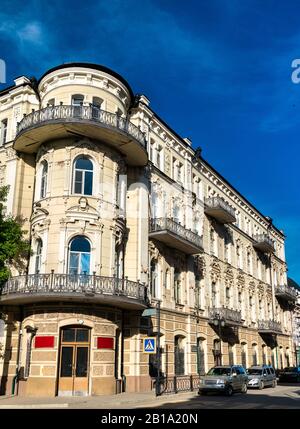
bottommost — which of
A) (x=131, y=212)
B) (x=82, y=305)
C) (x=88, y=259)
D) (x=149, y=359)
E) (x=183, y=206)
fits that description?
(x=149, y=359)

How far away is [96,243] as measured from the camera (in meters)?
23.3

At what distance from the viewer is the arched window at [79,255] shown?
22922 millimetres

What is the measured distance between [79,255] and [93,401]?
697 cm

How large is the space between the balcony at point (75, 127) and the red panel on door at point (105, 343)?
32.9 ft

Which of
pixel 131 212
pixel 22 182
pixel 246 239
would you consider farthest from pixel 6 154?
pixel 246 239

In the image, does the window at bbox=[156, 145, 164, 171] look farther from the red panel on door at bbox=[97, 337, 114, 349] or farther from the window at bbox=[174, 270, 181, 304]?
the red panel on door at bbox=[97, 337, 114, 349]

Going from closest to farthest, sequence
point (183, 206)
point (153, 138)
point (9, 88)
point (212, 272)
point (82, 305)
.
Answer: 1. point (82, 305)
2. point (9, 88)
3. point (153, 138)
4. point (183, 206)
5. point (212, 272)

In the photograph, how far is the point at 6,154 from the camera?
2658 centimetres

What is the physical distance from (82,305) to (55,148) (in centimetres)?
822

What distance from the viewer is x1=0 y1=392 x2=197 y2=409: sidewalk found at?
17.8m

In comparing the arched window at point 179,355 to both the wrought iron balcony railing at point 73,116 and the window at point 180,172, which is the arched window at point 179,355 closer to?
the window at point 180,172

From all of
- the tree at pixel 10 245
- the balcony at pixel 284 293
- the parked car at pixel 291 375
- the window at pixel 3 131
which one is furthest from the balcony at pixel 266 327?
the window at pixel 3 131

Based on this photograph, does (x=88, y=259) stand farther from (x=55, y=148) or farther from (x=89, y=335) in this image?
(x=55, y=148)

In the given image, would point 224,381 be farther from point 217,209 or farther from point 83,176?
point 217,209
